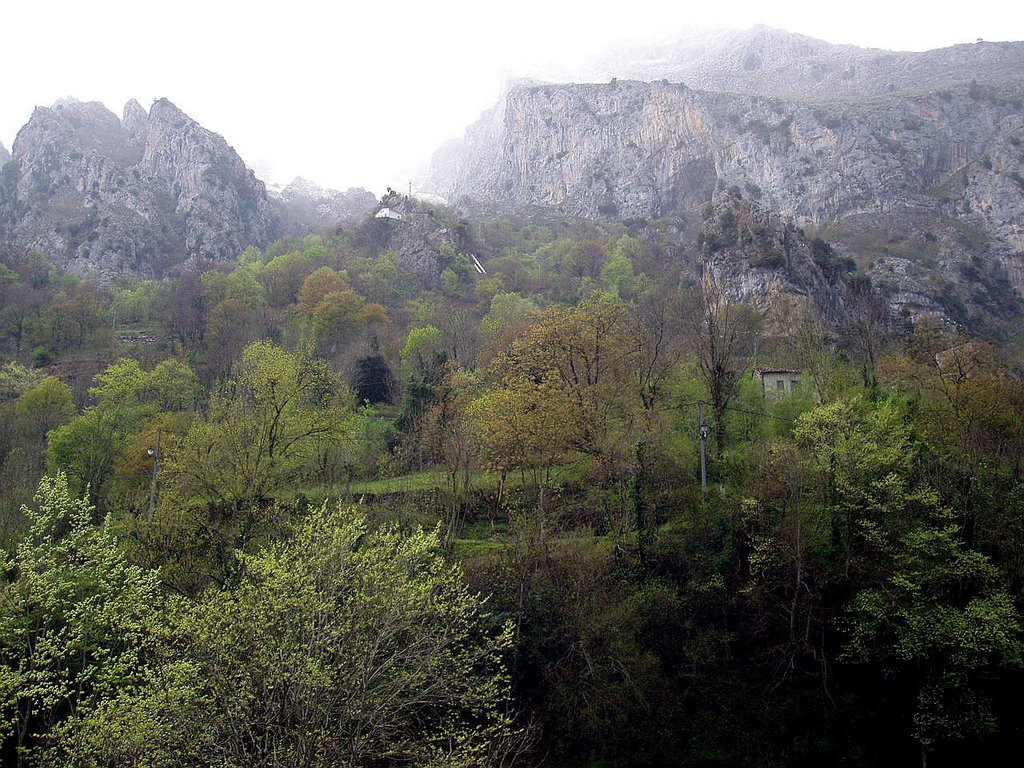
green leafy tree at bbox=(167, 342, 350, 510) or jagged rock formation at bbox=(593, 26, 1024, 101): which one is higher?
jagged rock formation at bbox=(593, 26, 1024, 101)

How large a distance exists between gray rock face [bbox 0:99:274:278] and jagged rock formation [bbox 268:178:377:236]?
281 inches

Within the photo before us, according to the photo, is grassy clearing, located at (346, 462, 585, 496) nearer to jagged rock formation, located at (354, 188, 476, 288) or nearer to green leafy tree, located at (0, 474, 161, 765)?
green leafy tree, located at (0, 474, 161, 765)

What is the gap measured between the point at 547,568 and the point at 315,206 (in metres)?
133

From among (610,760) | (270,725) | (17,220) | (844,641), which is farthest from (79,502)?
(17,220)

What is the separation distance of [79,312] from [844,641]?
2304 inches

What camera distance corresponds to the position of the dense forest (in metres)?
12.8

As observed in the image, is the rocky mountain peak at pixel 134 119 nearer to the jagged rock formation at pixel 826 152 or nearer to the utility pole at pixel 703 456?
the jagged rock formation at pixel 826 152

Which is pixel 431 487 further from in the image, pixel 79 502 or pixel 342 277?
pixel 342 277

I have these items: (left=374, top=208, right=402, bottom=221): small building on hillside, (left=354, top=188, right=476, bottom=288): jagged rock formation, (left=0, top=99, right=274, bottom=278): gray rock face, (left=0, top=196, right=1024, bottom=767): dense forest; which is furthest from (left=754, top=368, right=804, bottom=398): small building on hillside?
(left=0, top=99, right=274, bottom=278): gray rock face

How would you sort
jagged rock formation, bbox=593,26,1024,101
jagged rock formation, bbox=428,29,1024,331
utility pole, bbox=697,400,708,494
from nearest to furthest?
utility pole, bbox=697,400,708,494, jagged rock formation, bbox=428,29,1024,331, jagged rock formation, bbox=593,26,1024,101

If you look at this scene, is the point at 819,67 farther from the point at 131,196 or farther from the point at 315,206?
the point at 131,196

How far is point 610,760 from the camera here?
19.7 meters

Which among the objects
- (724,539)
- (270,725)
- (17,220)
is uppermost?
(17,220)

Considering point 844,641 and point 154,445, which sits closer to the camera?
point 844,641
